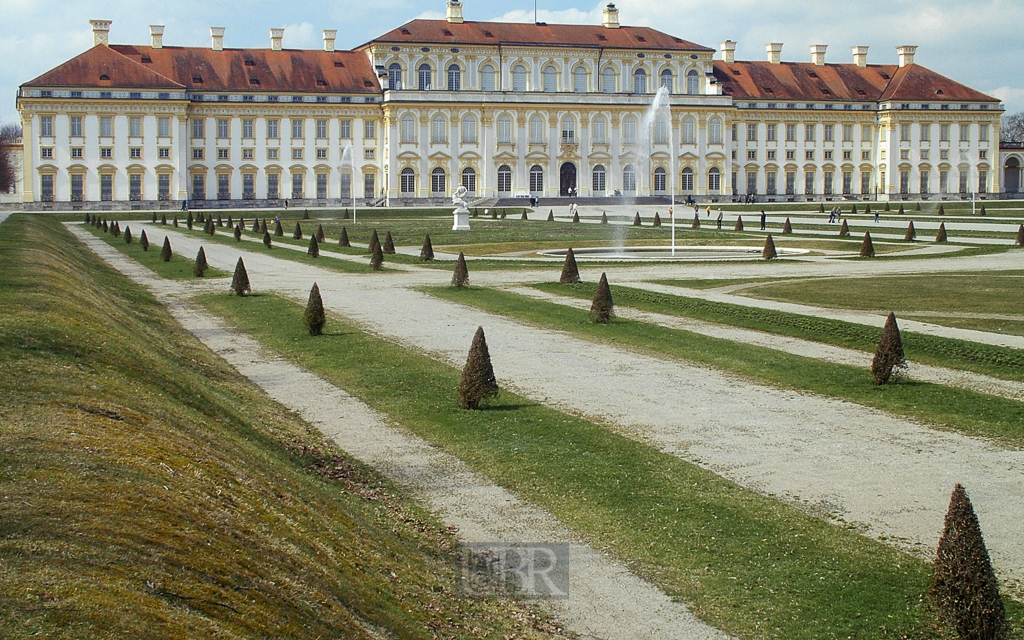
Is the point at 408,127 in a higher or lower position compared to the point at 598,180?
higher

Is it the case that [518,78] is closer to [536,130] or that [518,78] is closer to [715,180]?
[536,130]

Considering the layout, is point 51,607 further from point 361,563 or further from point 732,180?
point 732,180

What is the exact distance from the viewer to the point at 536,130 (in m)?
76.1

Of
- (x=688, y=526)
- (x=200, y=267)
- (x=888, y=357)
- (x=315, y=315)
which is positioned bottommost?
(x=688, y=526)

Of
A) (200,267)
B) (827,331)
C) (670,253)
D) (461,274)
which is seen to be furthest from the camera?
(670,253)

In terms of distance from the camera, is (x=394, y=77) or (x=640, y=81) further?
(x=640, y=81)

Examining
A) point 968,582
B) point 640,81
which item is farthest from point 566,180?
point 968,582

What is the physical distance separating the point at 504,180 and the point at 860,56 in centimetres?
2813

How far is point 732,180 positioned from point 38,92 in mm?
43628

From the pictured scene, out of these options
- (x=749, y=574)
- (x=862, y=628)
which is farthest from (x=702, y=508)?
(x=862, y=628)

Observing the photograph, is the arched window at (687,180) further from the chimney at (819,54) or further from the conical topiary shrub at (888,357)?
the conical topiary shrub at (888,357)

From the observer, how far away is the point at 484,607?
21.2ft

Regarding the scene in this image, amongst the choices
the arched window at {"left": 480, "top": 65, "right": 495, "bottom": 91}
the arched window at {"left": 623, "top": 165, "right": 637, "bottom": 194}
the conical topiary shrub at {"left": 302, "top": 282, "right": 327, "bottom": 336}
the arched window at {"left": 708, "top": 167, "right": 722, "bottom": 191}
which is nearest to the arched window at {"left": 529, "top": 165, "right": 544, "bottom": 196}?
the arched window at {"left": 623, "top": 165, "right": 637, "bottom": 194}

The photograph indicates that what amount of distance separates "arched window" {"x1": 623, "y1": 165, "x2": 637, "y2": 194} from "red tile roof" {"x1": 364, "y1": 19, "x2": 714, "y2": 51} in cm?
788
